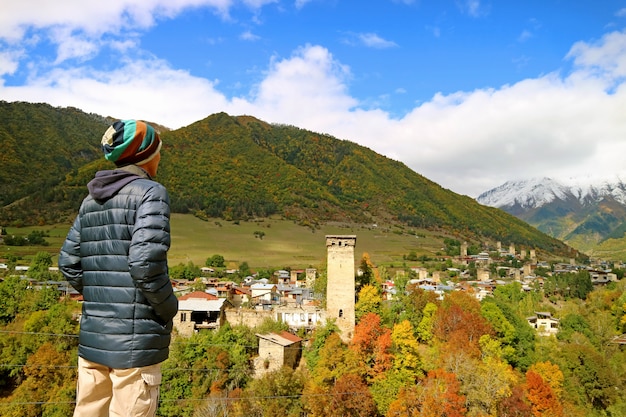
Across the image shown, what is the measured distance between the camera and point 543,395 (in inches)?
939

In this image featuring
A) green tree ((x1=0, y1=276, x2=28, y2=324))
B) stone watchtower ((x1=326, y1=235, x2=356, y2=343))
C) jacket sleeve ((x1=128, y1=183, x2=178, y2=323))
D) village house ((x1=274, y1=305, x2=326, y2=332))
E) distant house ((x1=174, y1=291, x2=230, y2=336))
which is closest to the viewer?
jacket sleeve ((x1=128, y1=183, x2=178, y2=323))

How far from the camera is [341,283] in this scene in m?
26.1

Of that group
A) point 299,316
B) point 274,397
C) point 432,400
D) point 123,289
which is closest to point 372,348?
point 432,400

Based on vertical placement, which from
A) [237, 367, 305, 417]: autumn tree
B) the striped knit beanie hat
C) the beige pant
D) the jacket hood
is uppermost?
the striped knit beanie hat

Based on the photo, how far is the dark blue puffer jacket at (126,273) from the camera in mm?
2738

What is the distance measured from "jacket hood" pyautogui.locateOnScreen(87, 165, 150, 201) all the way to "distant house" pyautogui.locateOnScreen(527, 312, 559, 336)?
146 ft

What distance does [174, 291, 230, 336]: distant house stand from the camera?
85.9ft

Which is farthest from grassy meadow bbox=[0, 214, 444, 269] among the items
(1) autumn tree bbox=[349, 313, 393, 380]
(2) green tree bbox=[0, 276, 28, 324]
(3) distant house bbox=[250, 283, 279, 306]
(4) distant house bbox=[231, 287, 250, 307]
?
(1) autumn tree bbox=[349, 313, 393, 380]

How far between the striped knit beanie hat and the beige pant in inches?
55.9

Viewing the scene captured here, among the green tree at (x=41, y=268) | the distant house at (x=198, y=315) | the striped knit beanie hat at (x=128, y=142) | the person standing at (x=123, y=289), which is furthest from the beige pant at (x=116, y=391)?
the green tree at (x=41, y=268)

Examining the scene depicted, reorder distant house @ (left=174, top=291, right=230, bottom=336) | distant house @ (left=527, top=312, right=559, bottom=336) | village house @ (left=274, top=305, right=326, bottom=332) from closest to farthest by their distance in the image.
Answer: distant house @ (left=174, top=291, right=230, bottom=336)
village house @ (left=274, top=305, right=326, bottom=332)
distant house @ (left=527, top=312, right=559, bottom=336)

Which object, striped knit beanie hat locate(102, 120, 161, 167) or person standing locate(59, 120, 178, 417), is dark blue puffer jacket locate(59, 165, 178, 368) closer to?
person standing locate(59, 120, 178, 417)

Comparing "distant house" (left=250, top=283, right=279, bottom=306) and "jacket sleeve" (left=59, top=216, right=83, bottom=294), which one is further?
"distant house" (left=250, top=283, right=279, bottom=306)

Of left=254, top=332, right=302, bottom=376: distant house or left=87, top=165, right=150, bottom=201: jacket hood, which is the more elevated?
left=87, top=165, right=150, bottom=201: jacket hood
